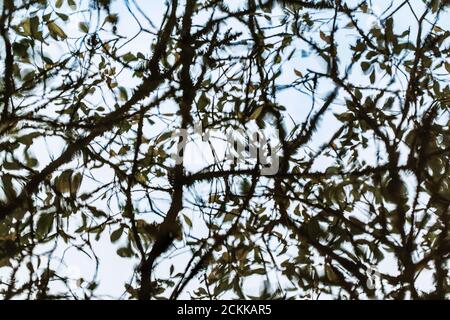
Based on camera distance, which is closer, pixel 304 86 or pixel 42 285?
pixel 42 285

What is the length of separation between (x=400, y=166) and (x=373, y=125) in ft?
0.72

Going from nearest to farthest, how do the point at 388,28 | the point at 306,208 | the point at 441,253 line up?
the point at 441,253 → the point at 306,208 → the point at 388,28

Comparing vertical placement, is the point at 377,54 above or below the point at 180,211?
above

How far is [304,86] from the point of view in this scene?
6.31 ft

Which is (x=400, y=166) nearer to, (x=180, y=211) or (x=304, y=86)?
(x=304, y=86)

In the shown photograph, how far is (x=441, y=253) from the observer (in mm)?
1672

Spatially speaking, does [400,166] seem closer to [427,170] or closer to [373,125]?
[427,170]
